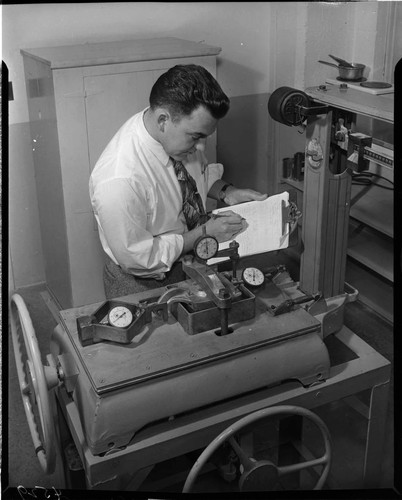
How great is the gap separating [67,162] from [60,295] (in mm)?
349

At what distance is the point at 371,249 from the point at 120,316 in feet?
3.24

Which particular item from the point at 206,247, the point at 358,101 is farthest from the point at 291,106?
the point at 206,247

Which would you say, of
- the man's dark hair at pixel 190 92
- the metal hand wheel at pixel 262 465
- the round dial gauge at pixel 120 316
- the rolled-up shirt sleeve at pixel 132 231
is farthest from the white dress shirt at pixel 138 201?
the metal hand wheel at pixel 262 465

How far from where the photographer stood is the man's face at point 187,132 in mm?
1463

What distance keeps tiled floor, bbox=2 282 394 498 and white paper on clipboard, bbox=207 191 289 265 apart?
1.41ft

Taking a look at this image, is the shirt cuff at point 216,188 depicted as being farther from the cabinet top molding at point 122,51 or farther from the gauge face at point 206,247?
the cabinet top molding at point 122,51

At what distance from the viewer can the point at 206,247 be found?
1.51m

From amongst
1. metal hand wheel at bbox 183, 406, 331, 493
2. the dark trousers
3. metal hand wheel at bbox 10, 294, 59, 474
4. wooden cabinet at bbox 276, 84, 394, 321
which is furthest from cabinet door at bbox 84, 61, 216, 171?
metal hand wheel at bbox 183, 406, 331, 493

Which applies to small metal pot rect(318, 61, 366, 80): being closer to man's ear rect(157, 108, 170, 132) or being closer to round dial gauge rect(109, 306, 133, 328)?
man's ear rect(157, 108, 170, 132)

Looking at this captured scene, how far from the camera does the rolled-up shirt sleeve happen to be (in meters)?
1.48

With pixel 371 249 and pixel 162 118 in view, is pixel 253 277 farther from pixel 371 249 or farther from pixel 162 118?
pixel 371 249

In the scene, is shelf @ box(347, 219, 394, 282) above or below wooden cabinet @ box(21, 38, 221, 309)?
below

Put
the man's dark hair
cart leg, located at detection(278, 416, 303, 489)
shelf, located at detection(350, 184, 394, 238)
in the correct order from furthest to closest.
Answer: shelf, located at detection(350, 184, 394, 238) → cart leg, located at detection(278, 416, 303, 489) → the man's dark hair

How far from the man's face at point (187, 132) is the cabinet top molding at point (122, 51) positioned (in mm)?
173
